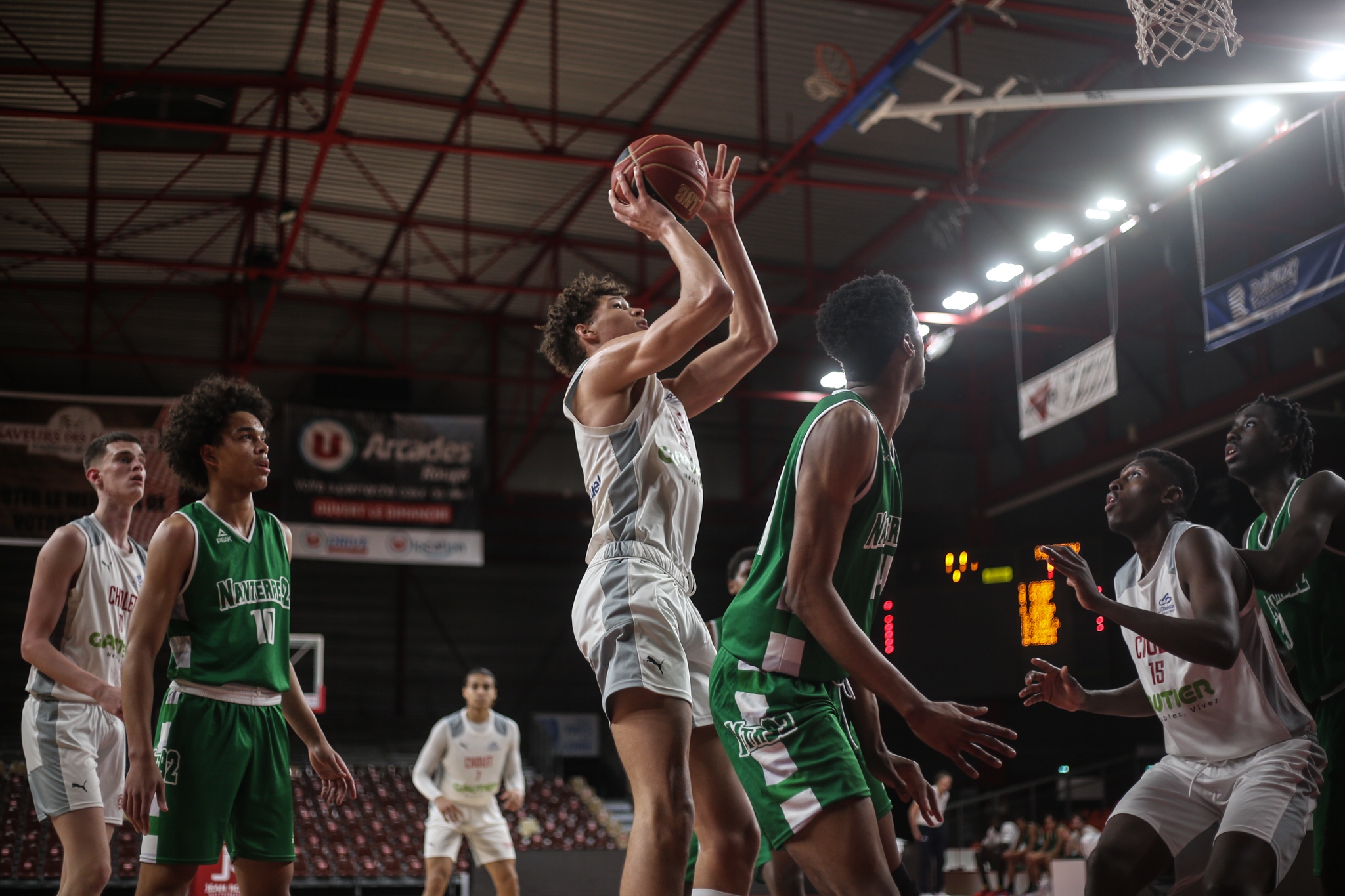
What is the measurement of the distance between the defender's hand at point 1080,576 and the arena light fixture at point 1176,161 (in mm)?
10822

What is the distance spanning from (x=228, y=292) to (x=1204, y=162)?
1432 cm

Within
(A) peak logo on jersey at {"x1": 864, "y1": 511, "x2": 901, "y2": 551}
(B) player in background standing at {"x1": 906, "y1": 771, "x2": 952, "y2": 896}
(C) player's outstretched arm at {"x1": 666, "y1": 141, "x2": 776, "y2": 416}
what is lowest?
(B) player in background standing at {"x1": 906, "y1": 771, "x2": 952, "y2": 896}

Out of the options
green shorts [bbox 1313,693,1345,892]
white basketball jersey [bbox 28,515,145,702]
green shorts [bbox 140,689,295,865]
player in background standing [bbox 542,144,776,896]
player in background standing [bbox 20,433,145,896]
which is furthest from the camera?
white basketball jersey [bbox 28,515,145,702]

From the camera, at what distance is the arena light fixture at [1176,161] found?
1330 centimetres

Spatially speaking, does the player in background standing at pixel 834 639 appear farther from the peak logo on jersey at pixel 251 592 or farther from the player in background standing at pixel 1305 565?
the player in background standing at pixel 1305 565

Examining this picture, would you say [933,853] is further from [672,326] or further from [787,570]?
[787,570]

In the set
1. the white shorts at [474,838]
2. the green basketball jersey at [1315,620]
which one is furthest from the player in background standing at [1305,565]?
the white shorts at [474,838]

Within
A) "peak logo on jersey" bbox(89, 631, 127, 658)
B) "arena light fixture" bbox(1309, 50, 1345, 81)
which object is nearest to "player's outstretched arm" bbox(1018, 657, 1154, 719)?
"peak logo on jersey" bbox(89, 631, 127, 658)

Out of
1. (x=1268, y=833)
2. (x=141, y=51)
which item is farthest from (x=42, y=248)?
(x=1268, y=833)

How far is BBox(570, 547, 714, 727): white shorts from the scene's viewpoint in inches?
137

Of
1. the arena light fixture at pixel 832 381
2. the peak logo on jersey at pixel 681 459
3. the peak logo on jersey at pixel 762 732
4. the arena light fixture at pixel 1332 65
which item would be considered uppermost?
the arena light fixture at pixel 1332 65

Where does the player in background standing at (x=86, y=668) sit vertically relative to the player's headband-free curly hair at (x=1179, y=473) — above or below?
below

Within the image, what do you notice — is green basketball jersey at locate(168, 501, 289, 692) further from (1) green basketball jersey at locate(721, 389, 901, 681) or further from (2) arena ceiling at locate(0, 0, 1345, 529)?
(2) arena ceiling at locate(0, 0, 1345, 529)

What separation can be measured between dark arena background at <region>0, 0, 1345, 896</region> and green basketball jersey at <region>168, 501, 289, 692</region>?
7.38m
